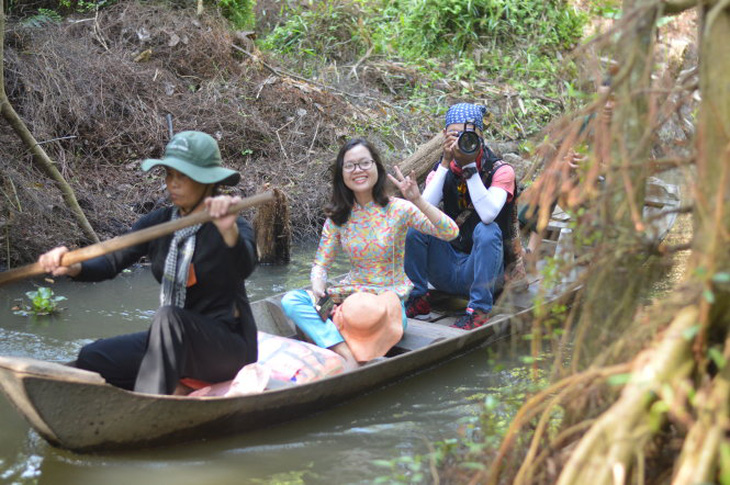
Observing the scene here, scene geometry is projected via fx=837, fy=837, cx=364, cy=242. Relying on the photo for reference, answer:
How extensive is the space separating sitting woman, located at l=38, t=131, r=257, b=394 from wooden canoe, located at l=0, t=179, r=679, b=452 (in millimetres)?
153

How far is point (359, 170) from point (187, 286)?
1554mm

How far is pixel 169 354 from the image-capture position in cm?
383

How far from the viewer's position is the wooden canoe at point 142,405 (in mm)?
3557

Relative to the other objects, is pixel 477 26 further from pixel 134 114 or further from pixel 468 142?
pixel 468 142

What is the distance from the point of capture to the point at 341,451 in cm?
433

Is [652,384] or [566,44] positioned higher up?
[566,44]

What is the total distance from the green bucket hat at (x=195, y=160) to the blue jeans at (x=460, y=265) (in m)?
2.28

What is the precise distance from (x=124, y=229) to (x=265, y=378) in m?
4.60

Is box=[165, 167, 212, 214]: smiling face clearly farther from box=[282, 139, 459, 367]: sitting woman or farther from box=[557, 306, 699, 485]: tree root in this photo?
box=[557, 306, 699, 485]: tree root

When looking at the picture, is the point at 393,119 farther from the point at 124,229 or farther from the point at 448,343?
the point at 448,343

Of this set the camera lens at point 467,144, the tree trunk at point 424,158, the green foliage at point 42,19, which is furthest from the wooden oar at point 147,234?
the green foliage at point 42,19

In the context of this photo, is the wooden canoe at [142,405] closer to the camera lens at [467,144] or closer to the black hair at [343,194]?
the black hair at [343,194]

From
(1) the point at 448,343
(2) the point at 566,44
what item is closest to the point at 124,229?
(1) the point at 448,343

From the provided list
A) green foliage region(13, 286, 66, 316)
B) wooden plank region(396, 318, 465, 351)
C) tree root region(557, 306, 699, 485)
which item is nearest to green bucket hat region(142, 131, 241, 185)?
wooden plank region(396, 318, 465, 351)
